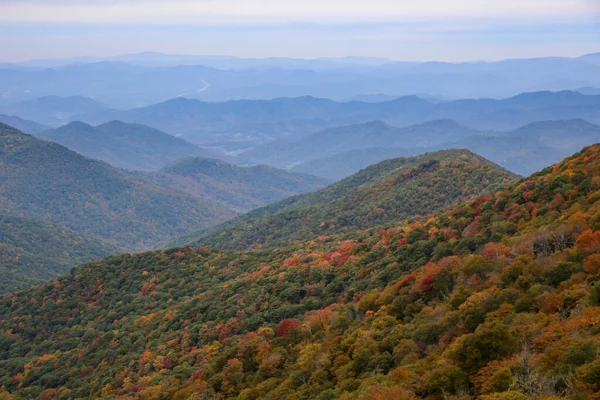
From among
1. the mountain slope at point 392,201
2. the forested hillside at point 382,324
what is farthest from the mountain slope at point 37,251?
the forested hillside at point 382,324

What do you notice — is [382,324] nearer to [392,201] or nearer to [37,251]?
[392,201]

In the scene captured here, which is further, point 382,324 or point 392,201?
point 392,201

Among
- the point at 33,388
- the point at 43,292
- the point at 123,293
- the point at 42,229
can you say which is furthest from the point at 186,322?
the point at 42,229

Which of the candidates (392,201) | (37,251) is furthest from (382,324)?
(37,251)

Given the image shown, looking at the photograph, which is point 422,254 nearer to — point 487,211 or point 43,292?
point 487,211

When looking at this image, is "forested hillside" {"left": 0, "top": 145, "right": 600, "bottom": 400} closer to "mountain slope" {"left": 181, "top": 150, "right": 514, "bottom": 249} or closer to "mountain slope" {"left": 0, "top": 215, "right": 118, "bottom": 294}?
"mountain slope" {"left": 181, "top": 150, "right": 514, "bottom": 249}

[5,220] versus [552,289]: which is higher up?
[552,289]

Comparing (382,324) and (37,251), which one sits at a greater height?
(382,324)

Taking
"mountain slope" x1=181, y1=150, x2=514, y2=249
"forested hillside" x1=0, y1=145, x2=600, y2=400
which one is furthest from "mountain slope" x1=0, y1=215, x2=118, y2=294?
"forested hillside" x1=0, y1=145, x2=600, y2=400
